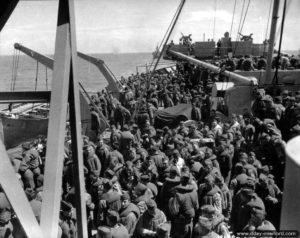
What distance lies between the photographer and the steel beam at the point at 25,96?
7.33ft

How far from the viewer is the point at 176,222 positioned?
581 cm

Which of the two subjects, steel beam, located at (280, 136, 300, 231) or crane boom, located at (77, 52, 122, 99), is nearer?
steel beam, located at (280, 136, 300, 231)

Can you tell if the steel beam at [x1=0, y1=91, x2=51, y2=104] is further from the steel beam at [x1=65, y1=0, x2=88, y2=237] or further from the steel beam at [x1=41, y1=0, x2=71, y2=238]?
the steel beam at [x1=41, y1=0, x2=71, y2=238]

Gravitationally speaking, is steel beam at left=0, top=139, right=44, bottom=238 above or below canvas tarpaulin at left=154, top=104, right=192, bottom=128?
above

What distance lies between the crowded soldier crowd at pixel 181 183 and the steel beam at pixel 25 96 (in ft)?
5.69

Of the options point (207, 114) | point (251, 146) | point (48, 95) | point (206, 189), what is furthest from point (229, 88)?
point (48, 95)

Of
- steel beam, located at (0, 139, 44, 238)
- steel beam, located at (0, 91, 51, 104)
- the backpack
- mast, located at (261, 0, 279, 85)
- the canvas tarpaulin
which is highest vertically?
mast, located at (261, 0, 279, 85)

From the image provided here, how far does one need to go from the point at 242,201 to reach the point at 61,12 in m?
4.18

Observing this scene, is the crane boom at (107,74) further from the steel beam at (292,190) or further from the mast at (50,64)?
the steel beam at (292,190)

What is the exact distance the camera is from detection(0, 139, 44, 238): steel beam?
5.58 feet

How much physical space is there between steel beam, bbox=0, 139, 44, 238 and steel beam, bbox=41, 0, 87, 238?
119 millimetres

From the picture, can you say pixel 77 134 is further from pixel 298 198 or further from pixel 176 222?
pixel 176 222

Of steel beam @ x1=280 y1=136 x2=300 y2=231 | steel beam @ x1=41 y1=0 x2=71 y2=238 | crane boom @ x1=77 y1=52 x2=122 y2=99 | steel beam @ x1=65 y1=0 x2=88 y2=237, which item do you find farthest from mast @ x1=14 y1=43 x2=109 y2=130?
steel beam @ x1=280 y1=136 x2=300 y2=231

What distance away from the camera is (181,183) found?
5840 millimetres
